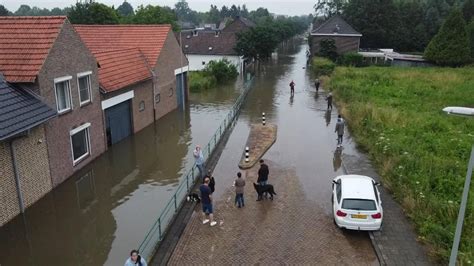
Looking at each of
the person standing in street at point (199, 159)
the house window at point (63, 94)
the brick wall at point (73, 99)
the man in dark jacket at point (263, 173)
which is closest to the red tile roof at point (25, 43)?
the brick wall at point (73, 99)

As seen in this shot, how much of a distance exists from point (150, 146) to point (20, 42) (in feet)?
27.6

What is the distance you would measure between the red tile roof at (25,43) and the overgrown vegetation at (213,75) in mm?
22604

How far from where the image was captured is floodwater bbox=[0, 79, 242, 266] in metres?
11.8

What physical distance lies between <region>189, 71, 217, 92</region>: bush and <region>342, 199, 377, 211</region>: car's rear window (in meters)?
27.3

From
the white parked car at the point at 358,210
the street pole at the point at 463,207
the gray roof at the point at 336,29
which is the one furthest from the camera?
the gray roof at the point at 336,29

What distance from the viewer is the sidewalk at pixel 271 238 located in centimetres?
1112

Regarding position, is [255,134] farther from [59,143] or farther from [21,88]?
[21,88]

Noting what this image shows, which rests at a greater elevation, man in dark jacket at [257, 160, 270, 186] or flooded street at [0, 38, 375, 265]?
man in dark jacket at [257, 160, 270, 186]

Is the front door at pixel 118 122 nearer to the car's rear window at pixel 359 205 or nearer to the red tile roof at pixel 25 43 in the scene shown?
the red tile roof at pixel 25 43

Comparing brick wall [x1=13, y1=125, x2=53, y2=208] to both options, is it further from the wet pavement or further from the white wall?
the white wall

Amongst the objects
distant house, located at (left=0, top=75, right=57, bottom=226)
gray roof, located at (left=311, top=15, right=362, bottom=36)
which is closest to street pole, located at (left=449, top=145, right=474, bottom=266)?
distant house, located at (left=0, top=75, right=57, bottom=226)

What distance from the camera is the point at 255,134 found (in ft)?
75.7

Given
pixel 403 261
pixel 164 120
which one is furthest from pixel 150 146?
pixel 403 261

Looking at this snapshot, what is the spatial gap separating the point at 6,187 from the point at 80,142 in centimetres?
543
